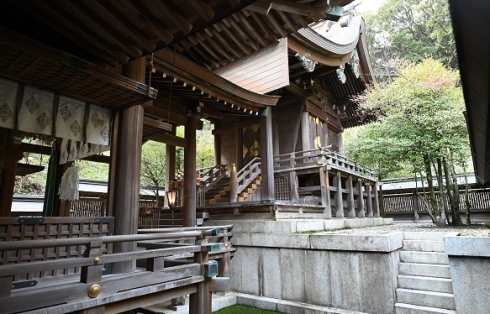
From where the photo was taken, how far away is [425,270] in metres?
6.34

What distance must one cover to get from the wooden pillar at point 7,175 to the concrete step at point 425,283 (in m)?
9.38

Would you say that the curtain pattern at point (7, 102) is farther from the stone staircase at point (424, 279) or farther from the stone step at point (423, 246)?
the stone step at point (423, 246)

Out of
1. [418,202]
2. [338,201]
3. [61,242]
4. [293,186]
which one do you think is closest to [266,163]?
[293,186]

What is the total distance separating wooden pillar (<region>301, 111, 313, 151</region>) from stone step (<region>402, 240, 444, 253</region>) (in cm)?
687

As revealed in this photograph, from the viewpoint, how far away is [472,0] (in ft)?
5.28

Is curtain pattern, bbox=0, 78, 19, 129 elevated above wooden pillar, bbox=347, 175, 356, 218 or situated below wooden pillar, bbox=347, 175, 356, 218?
above

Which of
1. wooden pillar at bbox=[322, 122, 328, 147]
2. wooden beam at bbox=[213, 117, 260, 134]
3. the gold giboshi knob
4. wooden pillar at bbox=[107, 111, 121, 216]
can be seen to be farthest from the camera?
wooden pillar at bbox=[322, 122, 328, 147]

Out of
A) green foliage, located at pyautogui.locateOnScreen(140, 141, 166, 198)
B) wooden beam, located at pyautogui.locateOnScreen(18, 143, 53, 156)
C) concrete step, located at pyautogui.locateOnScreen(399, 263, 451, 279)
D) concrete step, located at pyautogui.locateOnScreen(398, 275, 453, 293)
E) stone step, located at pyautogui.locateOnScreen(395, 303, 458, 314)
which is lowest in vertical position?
stone step, located at pyautogui.locateOnScreen(395, 303, 458, 314)

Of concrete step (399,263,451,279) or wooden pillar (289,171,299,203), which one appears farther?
wooden pillar (289,171,299,203)

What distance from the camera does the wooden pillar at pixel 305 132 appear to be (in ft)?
43.9

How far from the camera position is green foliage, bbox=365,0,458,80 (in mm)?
23109

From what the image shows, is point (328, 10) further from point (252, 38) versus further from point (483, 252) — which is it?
point (483, 252)

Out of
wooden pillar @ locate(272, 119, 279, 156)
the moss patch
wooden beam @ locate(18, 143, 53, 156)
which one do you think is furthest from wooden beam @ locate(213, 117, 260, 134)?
wooden beam @ locate(18, 143, 53, 156)

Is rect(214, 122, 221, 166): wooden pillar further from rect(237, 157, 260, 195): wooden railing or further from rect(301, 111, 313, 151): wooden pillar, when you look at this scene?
rect(301, 111, 313, 151): wooden pillar
